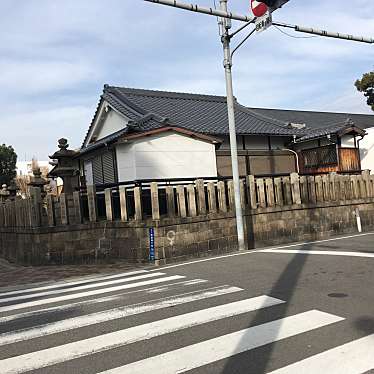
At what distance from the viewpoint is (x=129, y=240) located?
1123 cm

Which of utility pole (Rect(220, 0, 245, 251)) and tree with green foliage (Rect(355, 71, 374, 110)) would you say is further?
tree with green foliage (Rect(355, 71, 374, 110))

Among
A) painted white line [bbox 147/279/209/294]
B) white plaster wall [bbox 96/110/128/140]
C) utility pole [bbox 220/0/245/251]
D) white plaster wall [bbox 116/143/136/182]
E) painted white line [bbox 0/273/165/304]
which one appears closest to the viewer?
painted white line [bbox 147/279/209/294]

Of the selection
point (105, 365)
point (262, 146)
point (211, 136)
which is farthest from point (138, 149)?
point (105, 365)

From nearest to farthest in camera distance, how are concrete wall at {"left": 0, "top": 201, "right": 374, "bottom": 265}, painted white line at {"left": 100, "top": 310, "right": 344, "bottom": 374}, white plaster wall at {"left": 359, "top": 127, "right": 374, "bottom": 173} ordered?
painted white line at {"left": 100, "top": 310, "right": 344, "bottom": 374}, concrete wall at {"left": 0, "top": 201, "right": 374, "bottom": 265}, white plaster wall at {"left": 359, "top": 127, "right": 374, "bottom": 173}

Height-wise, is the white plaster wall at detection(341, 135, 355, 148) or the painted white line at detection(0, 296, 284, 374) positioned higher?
the white plaster wall at detection(341, 135, 355, 148)

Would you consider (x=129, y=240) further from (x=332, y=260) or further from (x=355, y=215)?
(x=355, y=215)

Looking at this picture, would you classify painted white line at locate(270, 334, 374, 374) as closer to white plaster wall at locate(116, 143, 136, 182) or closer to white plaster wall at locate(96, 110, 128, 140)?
white plaster wall at locate(116, 143, 136, 182)

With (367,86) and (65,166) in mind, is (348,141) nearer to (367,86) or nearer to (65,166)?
(367,86)

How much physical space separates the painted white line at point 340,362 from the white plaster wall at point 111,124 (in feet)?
50.4

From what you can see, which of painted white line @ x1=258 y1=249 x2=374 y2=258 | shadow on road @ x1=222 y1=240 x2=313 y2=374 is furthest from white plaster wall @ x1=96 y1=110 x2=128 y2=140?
shadow on road @ x1=222 y1=240 x2=313 y2=374

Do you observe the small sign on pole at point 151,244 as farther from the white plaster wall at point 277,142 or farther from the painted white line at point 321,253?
the white plaster wall at point 277,142

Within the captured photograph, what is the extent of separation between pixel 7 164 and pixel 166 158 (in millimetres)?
36552

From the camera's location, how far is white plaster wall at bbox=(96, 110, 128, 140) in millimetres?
18600

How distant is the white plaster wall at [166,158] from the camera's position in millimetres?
15164
